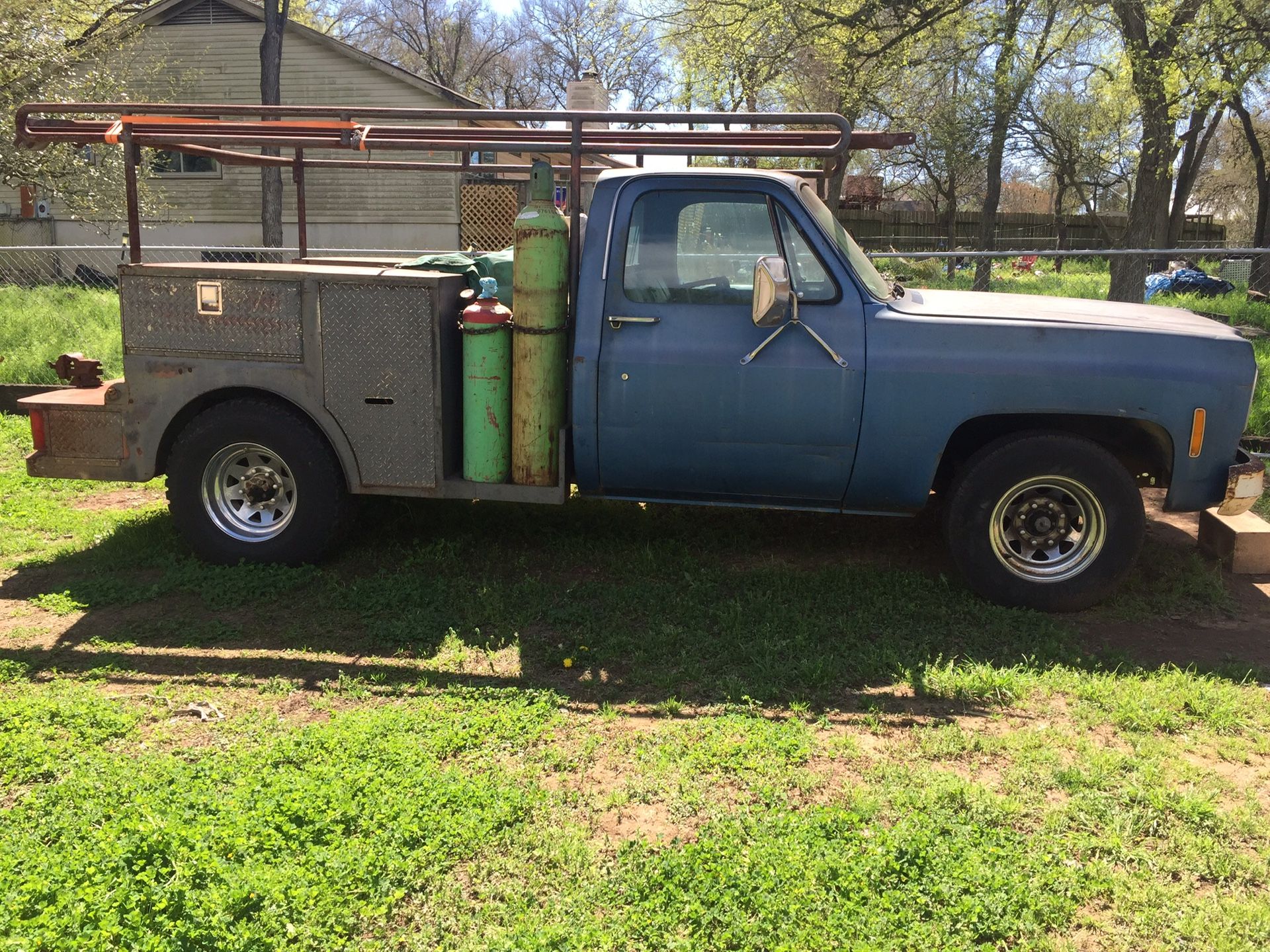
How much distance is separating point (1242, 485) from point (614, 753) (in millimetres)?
3323

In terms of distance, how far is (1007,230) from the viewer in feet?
129

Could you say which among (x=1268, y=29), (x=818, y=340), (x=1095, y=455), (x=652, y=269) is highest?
(x=1268, y=29)

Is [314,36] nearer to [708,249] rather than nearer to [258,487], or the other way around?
[258,487]

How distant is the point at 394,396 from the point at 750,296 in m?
1.88

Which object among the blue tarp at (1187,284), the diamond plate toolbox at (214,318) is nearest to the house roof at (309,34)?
the blue tarp at (1187,284)

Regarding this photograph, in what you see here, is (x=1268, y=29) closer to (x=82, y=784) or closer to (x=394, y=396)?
(x=394, y=396)

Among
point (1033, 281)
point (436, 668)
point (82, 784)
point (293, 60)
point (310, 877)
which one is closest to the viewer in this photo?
point (310, 877)

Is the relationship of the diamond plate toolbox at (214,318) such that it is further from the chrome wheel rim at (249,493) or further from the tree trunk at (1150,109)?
the tree trunk at (1150,109)

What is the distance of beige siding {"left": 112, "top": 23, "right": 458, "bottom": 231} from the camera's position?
23344 mm

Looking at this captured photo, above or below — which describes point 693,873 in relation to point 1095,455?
below

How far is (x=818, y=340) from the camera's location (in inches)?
199

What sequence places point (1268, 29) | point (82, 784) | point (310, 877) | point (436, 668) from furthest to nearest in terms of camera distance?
point (1268, 29) → point (436, 668) → point (82, 784) → point (310, 877)

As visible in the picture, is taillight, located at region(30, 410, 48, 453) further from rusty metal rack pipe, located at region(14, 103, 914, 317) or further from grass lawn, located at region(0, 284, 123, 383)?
grass lawn, located at region(0, 284, 123, 383)

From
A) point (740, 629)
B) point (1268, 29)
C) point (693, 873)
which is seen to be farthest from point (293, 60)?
point (693, 873)
